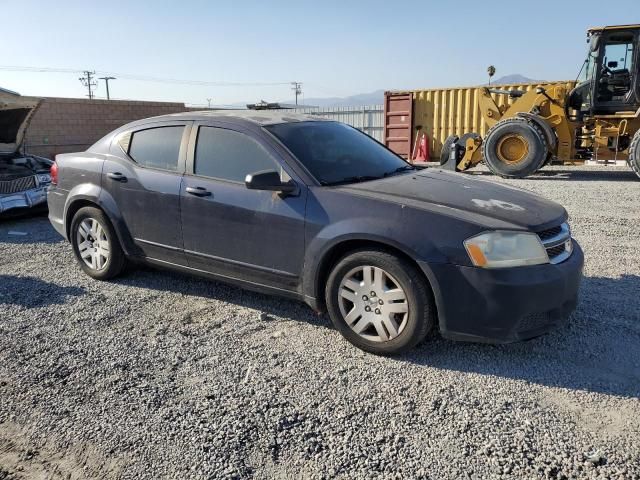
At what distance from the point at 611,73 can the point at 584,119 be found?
113cm

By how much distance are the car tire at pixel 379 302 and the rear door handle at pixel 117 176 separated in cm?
231

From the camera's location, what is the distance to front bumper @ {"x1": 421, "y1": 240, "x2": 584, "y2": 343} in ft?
10.2

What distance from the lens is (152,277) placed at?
5.23 metres

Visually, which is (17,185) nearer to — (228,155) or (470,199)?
(228,155)

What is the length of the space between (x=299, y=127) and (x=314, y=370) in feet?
6.65

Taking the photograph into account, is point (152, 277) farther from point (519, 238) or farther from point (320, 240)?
point (519, 238)

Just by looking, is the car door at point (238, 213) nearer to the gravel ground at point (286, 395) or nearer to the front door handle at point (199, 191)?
the front door handle at point (199, 191)

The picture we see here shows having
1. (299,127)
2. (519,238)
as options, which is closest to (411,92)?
(299,127)

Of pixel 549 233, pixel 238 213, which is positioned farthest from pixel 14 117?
pixel 549 233

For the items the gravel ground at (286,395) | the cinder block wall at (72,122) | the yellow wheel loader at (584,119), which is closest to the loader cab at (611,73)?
the yellow wheel loader at (584,119)

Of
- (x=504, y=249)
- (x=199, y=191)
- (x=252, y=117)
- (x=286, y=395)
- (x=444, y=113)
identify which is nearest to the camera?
(x=286, y=395)

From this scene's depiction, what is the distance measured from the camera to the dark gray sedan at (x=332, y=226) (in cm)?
320

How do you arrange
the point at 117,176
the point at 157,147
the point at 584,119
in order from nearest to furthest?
1. the point at 157,147
2. the point at 117,176
3. the point at 584,119

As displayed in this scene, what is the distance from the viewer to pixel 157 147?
15.3ft
